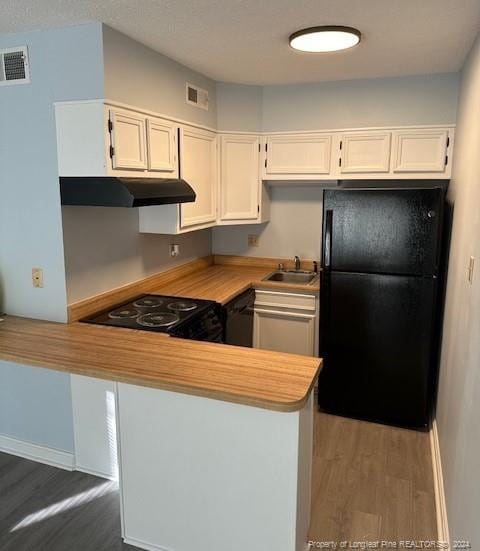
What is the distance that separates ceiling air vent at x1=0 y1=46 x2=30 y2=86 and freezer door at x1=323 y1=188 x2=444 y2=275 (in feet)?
6.40

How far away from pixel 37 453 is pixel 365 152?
3.06 m

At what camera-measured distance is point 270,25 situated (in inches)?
84.5

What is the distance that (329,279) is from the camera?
3.06m

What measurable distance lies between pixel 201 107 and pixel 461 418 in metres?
2.60

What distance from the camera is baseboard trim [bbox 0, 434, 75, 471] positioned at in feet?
8.13

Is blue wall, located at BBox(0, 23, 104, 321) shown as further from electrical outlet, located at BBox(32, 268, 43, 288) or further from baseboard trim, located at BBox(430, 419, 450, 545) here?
baseboard trim, located at BBox(430, 419, 450, 545)

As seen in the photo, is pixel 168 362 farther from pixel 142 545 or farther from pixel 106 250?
pixel 106 250

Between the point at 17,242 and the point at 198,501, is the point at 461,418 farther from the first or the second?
the point at 17,242

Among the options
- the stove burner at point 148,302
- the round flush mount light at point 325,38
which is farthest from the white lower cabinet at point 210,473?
the round flush mount light at point 325,38

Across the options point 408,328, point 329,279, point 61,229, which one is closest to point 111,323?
point 61,229

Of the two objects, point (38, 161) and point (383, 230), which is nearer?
point (38, 161)

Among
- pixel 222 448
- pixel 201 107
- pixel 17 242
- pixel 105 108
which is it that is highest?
pixel 201 107

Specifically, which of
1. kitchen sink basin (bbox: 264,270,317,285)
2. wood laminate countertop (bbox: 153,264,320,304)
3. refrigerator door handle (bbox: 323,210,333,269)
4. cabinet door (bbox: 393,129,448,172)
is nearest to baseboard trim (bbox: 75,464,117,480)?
wood laminate countertop (bbox: 153,264,320,304)

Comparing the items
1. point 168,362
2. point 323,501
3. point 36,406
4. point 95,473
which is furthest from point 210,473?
point 36,406
